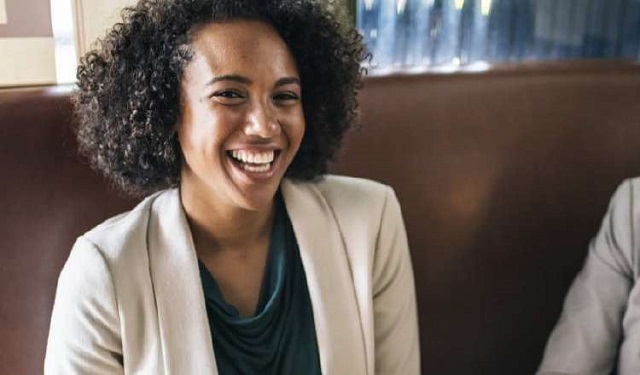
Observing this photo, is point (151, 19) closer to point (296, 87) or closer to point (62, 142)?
point (296, 87)

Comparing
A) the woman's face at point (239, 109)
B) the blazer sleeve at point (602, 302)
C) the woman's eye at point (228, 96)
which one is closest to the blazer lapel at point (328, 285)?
the woman's face at point (239, 109)

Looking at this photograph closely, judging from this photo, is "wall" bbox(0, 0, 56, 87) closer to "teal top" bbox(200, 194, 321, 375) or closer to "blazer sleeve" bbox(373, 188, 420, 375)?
"teal top" bbox(200, 194, 321, 375)

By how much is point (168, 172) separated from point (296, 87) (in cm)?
27

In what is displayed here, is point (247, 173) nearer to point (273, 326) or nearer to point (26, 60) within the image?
point (273, 326)

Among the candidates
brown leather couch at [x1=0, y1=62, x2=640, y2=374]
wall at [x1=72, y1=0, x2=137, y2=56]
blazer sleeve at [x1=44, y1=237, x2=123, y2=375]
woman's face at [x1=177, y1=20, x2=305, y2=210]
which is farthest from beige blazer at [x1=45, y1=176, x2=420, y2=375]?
wall at [x1=72, y1=0, x2=137, y2=56]

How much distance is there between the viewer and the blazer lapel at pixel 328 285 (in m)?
1.25

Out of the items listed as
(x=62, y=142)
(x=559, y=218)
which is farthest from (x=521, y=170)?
(x=62, y=142)

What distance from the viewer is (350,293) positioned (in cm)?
129

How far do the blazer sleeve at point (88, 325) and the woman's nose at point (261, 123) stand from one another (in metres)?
0.32

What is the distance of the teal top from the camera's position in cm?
123

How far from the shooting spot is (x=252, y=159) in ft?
3.71

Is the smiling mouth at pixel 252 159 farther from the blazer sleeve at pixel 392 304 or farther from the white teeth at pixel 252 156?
the blazer sleeve at pixel 392 304

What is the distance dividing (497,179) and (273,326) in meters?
0.66

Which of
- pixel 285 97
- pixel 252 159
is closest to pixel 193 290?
pixel 252 159
